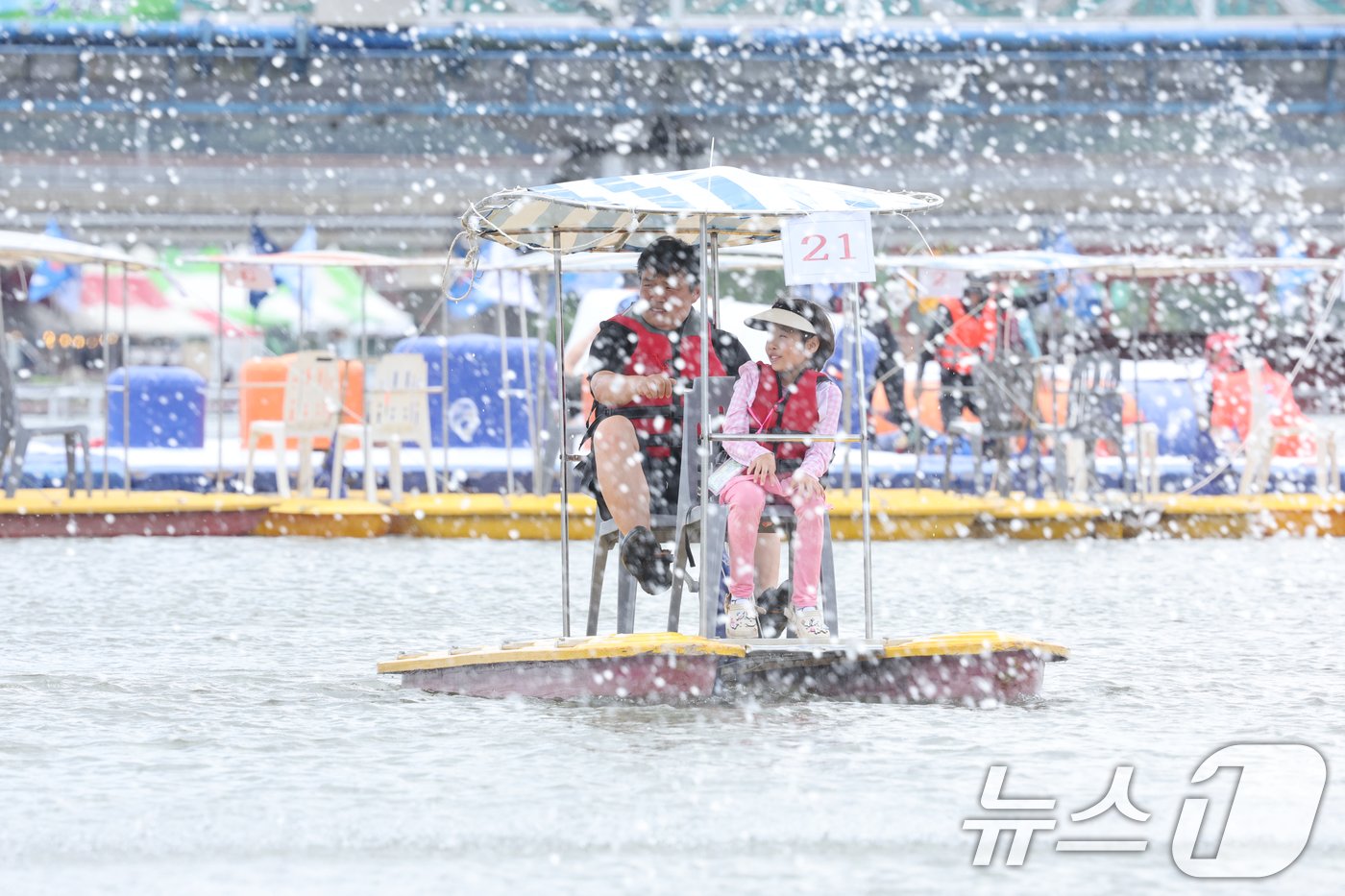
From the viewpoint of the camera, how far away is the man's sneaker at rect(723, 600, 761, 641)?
27.3 feet

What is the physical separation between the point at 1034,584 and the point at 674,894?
856 cm

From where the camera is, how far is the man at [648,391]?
27.9 ft

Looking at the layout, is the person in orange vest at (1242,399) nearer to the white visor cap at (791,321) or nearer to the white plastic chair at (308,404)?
the white plastic chair at (308,404)

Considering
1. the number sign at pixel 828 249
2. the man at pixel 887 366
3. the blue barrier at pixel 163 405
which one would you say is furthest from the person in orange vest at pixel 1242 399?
the number sign at pixel 828 249

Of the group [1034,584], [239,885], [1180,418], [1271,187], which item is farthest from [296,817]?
[1271,187]

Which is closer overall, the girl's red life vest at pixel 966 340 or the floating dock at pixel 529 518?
the floating dock at pixel 529 518

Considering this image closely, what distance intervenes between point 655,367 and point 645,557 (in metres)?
0.75

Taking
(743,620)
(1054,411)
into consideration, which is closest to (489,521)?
(1054,411)

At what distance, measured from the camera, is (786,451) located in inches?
336

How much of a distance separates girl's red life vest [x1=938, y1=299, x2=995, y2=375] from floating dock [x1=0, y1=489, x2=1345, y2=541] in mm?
1624

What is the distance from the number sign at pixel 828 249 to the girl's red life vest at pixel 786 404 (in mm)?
579

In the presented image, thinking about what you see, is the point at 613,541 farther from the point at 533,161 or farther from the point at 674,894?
the point at 533,161

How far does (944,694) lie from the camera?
813 cm

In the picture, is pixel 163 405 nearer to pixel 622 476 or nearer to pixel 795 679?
pixel 622 476
